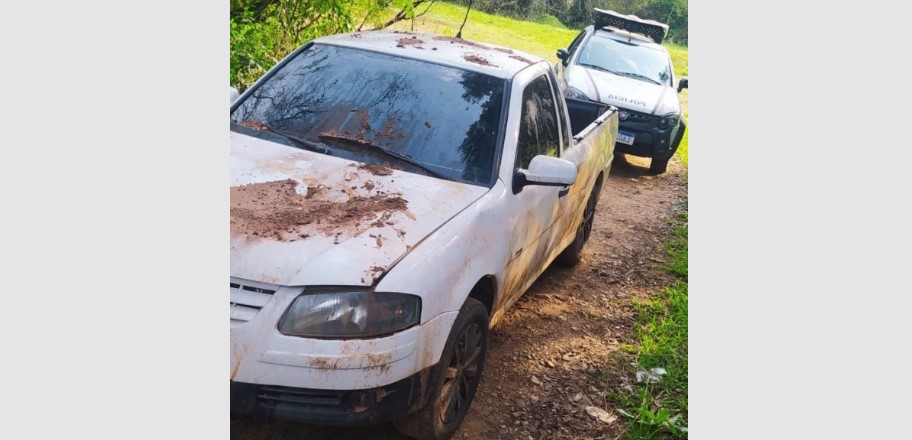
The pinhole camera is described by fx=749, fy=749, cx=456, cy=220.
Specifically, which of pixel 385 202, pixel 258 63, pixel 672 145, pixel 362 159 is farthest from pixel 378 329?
pixel 672 145

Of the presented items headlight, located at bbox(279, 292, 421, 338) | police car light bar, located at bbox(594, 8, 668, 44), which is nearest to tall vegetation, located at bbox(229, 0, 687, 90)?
police car light bar, located at bbox(594, 8, 668, 44)

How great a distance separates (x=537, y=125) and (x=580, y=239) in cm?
165

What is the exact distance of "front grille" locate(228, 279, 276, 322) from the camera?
7.20 feet

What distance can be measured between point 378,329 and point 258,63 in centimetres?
250

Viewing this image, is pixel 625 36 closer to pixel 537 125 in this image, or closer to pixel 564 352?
pixel 537 125

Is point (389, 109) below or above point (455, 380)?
above

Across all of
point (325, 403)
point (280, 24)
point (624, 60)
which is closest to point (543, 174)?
point (325, 403)

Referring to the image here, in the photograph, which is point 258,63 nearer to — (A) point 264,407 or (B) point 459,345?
(B) point 459,345

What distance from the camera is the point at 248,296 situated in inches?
87.3

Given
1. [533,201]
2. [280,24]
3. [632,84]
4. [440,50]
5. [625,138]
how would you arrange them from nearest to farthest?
[533,201] → [440,50] → [280,24] → [625,138] → [632,84]

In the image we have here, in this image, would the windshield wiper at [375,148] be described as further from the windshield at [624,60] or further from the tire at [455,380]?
the windshield at [624,60]

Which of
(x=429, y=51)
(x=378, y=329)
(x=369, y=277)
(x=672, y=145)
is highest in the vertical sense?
(x=429, y=51)

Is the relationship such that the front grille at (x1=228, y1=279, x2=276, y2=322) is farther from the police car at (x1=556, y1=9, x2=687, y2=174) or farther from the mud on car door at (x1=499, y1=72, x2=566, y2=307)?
the police car at (x1=556, y1=9, x2=687, y2=174)

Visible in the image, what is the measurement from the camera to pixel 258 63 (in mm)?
4293
